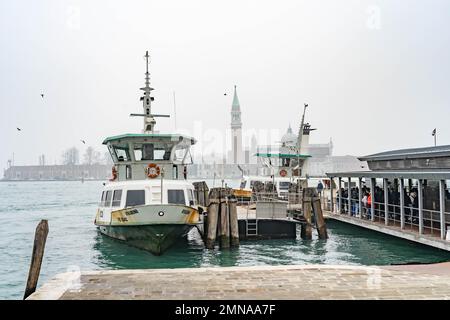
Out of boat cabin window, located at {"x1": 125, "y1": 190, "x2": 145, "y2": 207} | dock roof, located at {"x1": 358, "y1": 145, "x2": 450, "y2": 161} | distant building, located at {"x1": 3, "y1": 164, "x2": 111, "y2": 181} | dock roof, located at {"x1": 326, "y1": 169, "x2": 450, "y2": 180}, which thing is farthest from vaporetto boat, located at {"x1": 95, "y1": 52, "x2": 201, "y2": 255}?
distant building, located at {"x1": 3, "y1": 164, "x2": 111, "y2": 181}

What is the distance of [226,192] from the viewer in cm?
1797

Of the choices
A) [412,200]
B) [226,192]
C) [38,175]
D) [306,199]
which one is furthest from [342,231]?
[38,175]

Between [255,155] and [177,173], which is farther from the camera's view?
[255,155]

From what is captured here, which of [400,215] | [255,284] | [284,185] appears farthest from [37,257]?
[284,185]

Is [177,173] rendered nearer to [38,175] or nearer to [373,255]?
[373,255]

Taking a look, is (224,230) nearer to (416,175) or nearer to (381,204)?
(416,175)

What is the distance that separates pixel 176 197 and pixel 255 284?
10586mm

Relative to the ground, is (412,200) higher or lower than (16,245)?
higher

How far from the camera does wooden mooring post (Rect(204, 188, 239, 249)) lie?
59.0ft

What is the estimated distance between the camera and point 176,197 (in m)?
18.1

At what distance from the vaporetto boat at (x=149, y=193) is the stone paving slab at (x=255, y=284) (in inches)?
303

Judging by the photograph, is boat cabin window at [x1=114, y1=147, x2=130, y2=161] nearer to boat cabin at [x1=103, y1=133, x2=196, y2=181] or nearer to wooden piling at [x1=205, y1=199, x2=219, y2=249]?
boat cabin at [x1=103, y1=133, x2=196, y2=181]

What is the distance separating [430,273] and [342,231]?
1554 cm

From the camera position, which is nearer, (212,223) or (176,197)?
(176,197)
